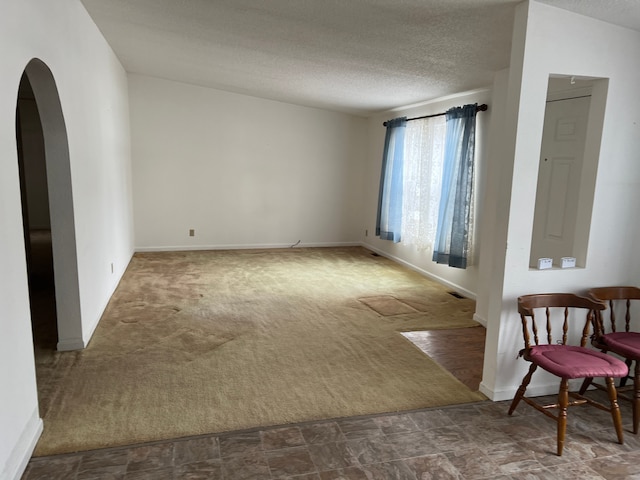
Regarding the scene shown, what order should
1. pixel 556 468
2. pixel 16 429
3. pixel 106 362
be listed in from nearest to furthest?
pixel 16 429 < pixel 556 468 < pixel 106 362

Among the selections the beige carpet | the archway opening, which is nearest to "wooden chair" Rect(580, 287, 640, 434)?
the beige carpet

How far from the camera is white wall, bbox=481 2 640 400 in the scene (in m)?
2.45

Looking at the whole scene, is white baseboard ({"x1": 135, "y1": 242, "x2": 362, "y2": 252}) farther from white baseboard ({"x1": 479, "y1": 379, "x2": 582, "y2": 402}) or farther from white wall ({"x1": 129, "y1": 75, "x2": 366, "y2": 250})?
white baseboard ({"x1": 479, "y1": 379, "x2": 582, "y2": 402})

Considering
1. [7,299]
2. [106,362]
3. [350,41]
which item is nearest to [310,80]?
[350,41]

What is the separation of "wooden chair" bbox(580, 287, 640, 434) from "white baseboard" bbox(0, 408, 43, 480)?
10.1ft

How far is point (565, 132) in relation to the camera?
334 centimetres

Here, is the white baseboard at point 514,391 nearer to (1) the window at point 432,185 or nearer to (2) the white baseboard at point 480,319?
(2) the white baseboard at point 480,319

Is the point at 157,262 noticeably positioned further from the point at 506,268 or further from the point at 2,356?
the point at 506,268

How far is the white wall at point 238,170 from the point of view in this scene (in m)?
6.52

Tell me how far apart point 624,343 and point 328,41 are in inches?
113

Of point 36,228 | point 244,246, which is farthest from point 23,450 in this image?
point 36,228

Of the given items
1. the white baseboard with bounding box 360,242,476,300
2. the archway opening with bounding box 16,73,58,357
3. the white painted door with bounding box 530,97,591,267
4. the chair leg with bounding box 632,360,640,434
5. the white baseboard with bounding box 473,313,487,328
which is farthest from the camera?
the white baseboard with bounding box 360,242,476,300

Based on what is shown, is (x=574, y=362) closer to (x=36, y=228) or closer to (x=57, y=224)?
(x=57, y=224)

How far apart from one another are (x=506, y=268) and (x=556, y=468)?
105 cm
